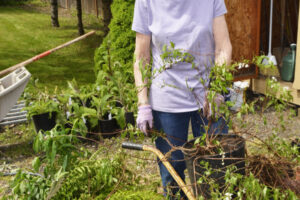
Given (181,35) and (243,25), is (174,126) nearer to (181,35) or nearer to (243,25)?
(181,35)

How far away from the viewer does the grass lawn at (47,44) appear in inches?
380

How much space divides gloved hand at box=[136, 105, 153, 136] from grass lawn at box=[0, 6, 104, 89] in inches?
247

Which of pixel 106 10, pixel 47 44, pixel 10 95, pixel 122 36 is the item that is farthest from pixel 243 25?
pixel 47 44

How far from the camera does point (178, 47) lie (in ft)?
6.89

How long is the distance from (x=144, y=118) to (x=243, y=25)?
146 inches

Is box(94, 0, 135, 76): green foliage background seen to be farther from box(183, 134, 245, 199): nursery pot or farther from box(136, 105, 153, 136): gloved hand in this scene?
box(183, 134, 245, 199): nursery pot

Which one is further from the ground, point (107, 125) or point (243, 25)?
point (243, 25)

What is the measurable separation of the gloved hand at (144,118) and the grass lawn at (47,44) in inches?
247

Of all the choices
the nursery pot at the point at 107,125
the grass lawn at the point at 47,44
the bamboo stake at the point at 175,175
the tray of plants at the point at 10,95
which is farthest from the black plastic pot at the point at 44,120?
the grass lawn at the point at 47,44

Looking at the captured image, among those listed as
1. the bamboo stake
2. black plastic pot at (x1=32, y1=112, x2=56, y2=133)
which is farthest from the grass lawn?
the bamboo stake

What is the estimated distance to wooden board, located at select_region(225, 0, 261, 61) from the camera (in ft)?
17.1

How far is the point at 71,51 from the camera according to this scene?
12828 millimetres

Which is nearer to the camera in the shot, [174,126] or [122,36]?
[174,126]

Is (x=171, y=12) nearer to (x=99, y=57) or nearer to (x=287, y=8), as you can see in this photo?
(x=99, y=57)
